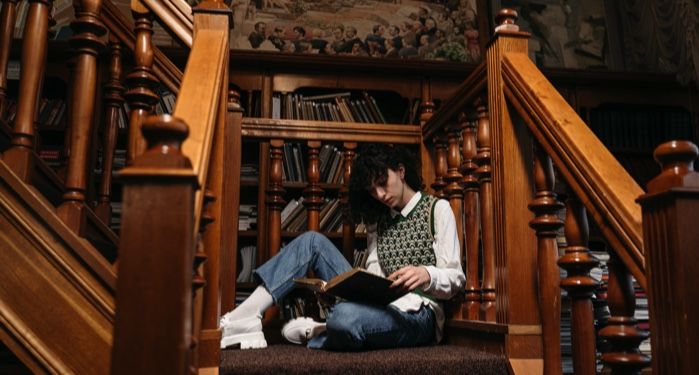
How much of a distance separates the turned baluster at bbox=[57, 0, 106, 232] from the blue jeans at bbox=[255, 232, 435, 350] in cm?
80

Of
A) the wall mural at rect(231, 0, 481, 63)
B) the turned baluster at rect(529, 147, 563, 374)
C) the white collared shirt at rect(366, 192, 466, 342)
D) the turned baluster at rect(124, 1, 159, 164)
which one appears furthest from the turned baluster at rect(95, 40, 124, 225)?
the wall mural at rect(231, 0, 481, 63)

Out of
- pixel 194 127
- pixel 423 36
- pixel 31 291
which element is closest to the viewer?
pixel 194 127

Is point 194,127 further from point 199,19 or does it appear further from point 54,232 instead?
point 199,19

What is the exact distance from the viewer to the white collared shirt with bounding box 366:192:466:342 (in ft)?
6.36

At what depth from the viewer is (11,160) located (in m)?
1.36

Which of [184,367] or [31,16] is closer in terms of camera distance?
[184,367]


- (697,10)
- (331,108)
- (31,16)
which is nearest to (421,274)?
(31,16)

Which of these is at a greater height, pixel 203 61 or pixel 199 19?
pixel 199 19

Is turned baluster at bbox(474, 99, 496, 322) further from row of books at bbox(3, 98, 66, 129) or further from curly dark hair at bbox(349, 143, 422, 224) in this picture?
row of books at bbox(3, 98, 66, 129)

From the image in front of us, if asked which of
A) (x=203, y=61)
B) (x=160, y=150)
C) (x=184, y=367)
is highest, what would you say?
(x=203, y=61)

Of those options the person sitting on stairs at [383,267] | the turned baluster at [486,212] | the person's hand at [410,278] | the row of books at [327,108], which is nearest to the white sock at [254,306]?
the person sitting on stairs at [383,267]

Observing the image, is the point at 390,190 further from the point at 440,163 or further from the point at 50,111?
the point at 50,111

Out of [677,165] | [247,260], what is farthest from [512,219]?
[247,260]

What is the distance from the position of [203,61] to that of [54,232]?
47 centimetres
